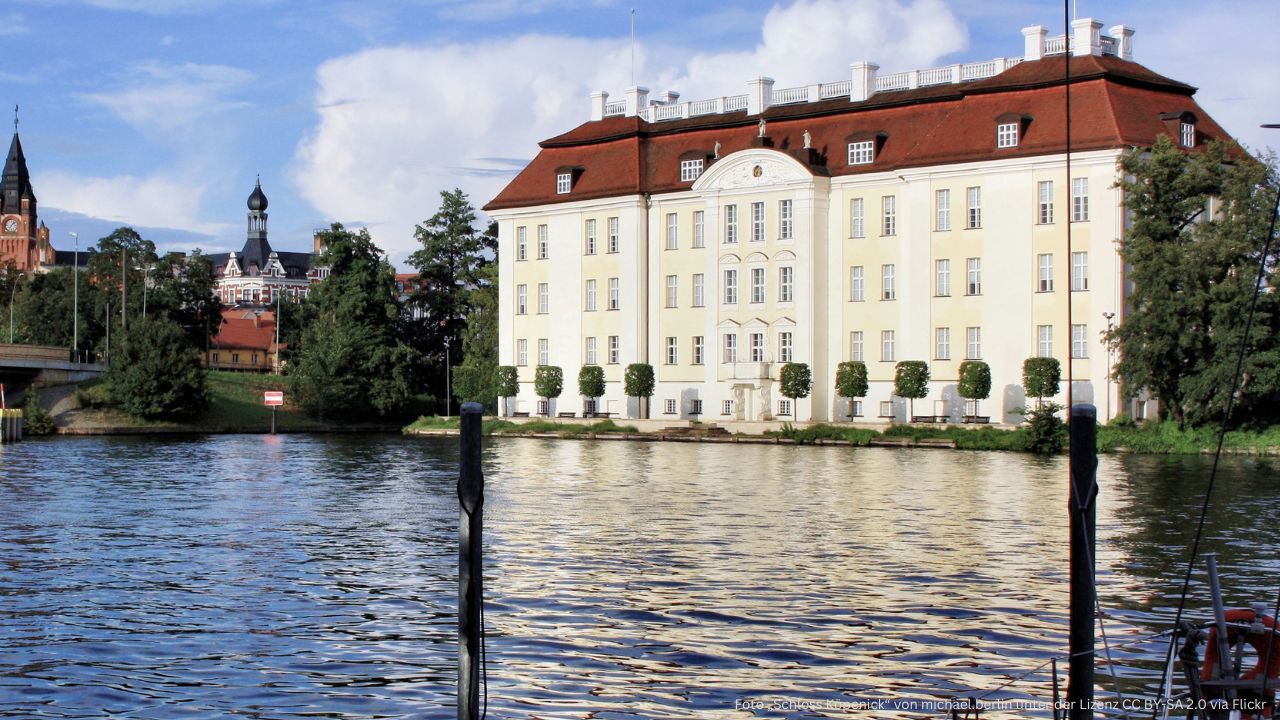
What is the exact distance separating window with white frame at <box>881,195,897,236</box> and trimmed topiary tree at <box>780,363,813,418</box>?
324 inches

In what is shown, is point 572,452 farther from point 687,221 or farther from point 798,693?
point 798,693

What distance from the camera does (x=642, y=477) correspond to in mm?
48375

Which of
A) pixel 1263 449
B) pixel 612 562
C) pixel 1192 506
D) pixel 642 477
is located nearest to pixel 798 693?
pixel 612 562

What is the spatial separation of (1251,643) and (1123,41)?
7250 centimetres

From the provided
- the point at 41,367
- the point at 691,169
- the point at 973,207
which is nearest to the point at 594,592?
the point at 973,207

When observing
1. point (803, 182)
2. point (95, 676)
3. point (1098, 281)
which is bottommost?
point (95, 676)

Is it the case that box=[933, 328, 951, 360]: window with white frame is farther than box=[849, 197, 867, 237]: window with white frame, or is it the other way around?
box=[849, 197, 867, 237]: window with white frame

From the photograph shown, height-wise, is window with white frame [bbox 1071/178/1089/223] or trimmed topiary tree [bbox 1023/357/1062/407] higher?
window with white frame [bbox 1071/178/1089/223]

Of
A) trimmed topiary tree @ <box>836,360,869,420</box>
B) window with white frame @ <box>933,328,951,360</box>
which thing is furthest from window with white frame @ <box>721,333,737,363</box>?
window with white frame @ <box>933,328,951,360</box>

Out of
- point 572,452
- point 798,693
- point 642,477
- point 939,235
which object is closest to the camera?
point 798,693

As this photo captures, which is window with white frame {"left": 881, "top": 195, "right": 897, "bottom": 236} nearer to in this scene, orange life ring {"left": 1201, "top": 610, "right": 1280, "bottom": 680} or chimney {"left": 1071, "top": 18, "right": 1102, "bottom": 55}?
chimney {"left": 1071, "top": 18, "right": 1102, "bottom": 55}

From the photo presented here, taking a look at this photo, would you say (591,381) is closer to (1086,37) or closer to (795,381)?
(795,381)

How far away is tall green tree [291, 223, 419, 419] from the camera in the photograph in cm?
10194

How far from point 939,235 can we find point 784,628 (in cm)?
6202
